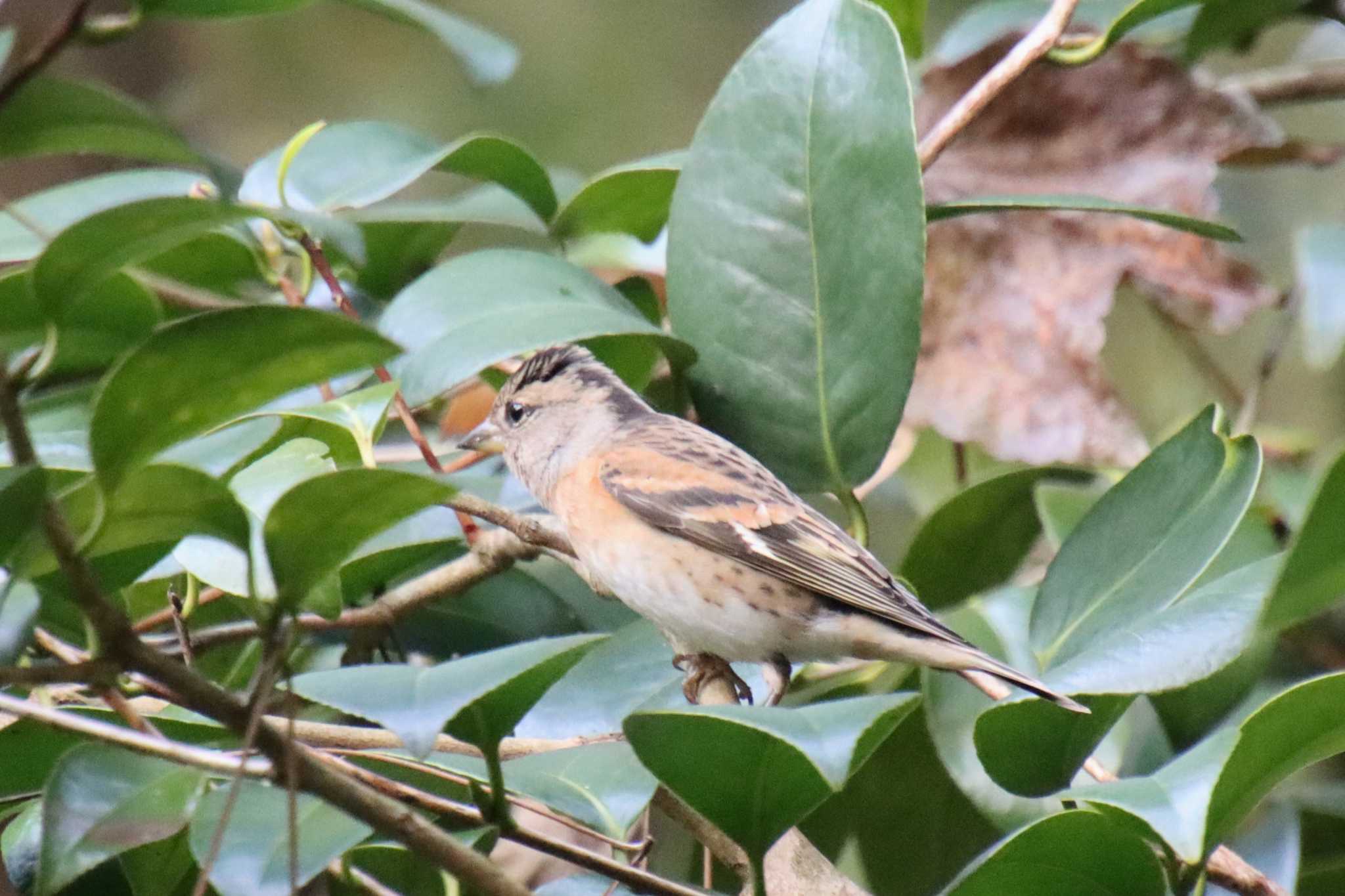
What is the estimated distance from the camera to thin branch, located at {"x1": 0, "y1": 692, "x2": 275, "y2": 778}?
4.00 ft

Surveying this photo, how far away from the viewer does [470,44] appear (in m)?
2.37

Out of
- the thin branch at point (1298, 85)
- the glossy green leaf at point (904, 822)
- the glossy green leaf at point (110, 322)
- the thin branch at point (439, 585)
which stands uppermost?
the glossy green leaf at point (110, 322)

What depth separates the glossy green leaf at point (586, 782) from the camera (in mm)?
1485

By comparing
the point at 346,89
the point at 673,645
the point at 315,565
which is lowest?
the point at 346,89

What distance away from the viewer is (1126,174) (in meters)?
2.82

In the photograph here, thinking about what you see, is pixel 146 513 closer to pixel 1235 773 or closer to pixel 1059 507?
pixel 1235 773

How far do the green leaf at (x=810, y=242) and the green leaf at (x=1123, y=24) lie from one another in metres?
0.46

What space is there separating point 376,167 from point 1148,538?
4.08 ft

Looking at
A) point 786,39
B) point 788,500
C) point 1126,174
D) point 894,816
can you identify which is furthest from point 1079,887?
point 1126,174

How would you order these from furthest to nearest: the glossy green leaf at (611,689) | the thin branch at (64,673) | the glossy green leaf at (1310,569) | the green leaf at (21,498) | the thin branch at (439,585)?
the thin branch at (439,585) < the glossy green leaf at (611,689) < the thin branch at (64,673) < the green leaf at (21,498) < the glossy green leaf at (1310,569)

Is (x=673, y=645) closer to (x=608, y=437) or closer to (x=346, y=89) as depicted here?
(x=608, y=437)

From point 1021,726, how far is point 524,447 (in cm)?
116

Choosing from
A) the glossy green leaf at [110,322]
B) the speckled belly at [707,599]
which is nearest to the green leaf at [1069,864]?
the speckled belly at [707,599]

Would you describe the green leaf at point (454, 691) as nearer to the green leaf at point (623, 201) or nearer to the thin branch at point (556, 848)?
the thin branch at point (556, 848)
